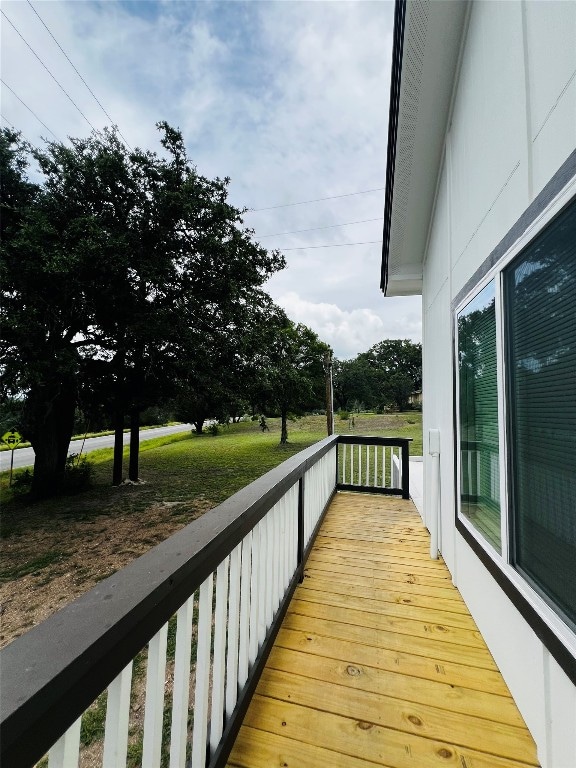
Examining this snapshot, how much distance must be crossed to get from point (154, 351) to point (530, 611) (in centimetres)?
861

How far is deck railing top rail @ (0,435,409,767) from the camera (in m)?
0.49

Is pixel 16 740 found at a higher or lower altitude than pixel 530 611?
higher

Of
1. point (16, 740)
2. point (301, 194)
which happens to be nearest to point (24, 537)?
point (16, 740)

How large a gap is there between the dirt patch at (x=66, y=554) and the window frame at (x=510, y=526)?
4.70 meters

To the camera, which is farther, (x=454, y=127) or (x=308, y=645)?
(x=454, y=127)

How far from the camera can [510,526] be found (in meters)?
1.57

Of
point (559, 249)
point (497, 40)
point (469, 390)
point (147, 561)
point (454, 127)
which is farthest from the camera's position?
point (454, 127)

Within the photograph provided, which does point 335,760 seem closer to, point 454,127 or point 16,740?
point 16,740

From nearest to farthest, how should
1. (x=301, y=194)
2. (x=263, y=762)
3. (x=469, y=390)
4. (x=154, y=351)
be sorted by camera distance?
(x=263, y=762), (x=469, y=390), (x=154, y=351), (x=301, y=194)

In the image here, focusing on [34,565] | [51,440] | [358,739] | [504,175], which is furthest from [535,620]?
[51,440]

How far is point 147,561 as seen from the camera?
0.96 meters

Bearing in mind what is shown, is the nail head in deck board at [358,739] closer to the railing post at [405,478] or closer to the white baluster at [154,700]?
the white baluster at [154,700]

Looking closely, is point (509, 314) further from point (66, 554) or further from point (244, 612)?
point (66, 554)

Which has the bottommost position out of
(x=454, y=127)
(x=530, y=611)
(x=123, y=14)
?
(x=530, y=611)
